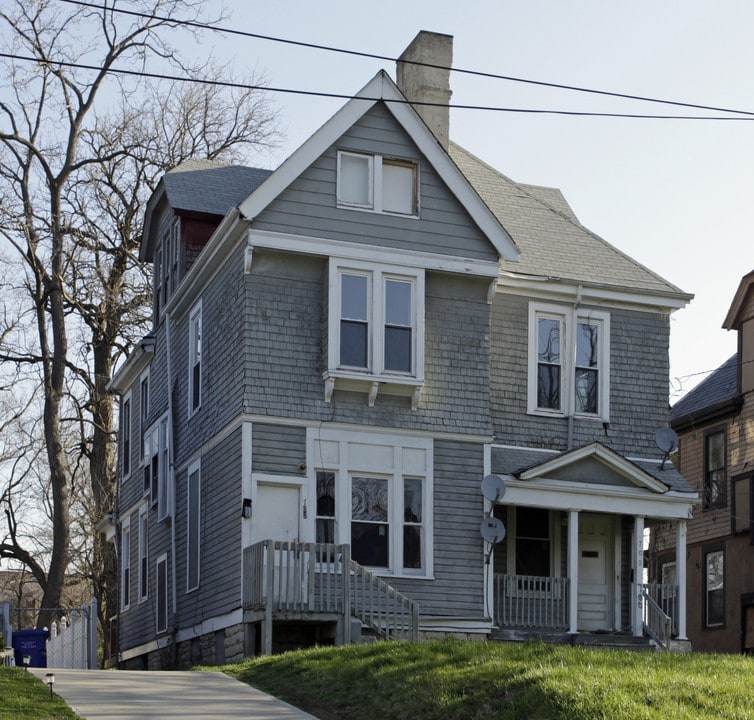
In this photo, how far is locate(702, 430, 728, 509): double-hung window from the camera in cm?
3312

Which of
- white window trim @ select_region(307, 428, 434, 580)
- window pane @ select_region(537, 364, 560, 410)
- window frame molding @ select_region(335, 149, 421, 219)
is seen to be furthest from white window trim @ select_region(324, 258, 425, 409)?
window pane @ select_region(537, 364, 560, 410)

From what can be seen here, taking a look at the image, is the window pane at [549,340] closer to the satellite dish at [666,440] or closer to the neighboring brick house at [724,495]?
the satellite dish at [666,440]

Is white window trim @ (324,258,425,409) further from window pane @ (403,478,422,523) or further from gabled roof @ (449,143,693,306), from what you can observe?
gabled roof @ (449,143,693,306)

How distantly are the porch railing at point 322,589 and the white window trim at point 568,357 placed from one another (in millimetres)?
5189

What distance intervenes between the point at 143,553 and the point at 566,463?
32.9 ft

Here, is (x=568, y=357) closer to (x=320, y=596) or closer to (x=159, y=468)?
(x=320, y=596)

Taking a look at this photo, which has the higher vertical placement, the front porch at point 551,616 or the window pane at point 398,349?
the window pane at point 398,349

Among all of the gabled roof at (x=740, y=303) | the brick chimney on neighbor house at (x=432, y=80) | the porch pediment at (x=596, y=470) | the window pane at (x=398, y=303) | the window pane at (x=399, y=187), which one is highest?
the brick chimney on neighbor house at (x=432, y=80)

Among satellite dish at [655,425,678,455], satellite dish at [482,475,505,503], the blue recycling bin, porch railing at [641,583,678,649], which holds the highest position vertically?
satellite dish at [655,425,678,455]

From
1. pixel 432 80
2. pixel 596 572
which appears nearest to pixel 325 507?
pixel 596 572

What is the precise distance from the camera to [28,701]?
13.7m

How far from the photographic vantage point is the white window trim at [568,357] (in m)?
24.7

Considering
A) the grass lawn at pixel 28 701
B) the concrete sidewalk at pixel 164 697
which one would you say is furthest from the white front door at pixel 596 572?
the grass lawn at pixel 28 701

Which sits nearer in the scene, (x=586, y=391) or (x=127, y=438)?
(x=586, y=391)
